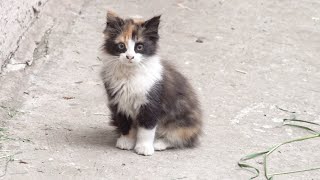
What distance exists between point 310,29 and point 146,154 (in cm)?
361

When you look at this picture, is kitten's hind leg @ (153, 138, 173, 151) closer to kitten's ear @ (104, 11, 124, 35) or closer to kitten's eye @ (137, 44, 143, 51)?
kitten's eye @ (137, 44, 143, 51)

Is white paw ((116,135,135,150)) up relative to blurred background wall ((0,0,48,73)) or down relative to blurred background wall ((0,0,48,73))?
down

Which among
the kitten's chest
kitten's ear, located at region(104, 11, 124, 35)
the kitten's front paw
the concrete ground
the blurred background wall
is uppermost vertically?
kitten's ear, located at region(104, 11, 124, 35)

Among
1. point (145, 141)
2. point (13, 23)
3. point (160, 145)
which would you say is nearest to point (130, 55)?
point (145, 141)

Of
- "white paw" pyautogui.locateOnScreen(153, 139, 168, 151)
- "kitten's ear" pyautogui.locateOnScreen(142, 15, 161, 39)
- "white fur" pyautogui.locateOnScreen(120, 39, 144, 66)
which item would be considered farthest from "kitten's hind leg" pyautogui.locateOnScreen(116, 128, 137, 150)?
"kitten's ear" pyautogui.locateOnScreen(142, 15, 161, 39)

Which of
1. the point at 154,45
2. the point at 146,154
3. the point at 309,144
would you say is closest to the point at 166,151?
the point at 146,154

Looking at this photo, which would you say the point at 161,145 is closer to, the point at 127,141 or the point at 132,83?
the point at 127,141

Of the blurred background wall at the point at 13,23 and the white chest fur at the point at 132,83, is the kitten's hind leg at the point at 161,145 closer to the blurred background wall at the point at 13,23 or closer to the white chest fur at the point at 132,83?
the white chest fur at the point at 132,83

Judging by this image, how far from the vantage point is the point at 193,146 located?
17.9 ft

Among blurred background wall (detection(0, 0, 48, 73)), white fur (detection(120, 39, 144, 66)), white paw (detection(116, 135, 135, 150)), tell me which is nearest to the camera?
white fur (detection(120, 39, 144, 66))

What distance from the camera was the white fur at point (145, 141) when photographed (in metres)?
5.22

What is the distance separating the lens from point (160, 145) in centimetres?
537

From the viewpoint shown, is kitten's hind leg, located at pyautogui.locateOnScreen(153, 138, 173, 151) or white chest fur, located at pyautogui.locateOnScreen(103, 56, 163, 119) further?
kitten's hind leg, located at pyautogui.locateOnScreen(153, 138, 173, 151)

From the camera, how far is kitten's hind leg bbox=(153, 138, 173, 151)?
211 inches
